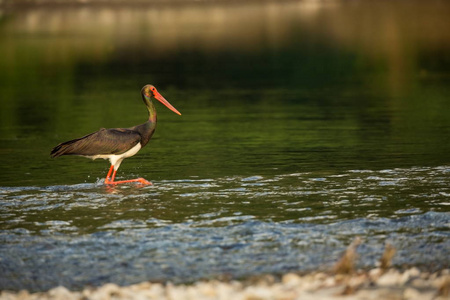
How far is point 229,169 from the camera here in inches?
652

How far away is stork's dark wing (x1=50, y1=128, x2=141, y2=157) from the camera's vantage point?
15.4 metres

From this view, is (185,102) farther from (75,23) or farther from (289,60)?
(75,23)

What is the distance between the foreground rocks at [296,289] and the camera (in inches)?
345

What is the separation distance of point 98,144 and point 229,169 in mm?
2514

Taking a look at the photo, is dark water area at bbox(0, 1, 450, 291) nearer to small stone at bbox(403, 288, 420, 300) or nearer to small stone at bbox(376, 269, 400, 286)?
small stone at bbox(376, 269, 400, 286)

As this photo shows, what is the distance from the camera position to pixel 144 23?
3438 inches

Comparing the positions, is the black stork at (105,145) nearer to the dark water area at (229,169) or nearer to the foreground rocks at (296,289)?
the dark water area at (229,169)

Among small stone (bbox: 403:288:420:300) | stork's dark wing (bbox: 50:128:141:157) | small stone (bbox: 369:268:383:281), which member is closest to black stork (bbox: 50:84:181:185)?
stork's dark wing (bbox: 50:128:141:157)

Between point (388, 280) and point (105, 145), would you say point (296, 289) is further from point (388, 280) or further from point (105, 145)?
point (105, 145)

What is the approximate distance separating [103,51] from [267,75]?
18.4 m

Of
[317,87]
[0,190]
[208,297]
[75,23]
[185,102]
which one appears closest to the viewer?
[208,297]

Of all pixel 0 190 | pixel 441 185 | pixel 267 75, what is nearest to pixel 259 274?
pixel 441 185

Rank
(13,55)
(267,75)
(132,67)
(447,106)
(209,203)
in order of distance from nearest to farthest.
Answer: (209,203)
(447,106)
(267,75)
(132,67)
(13,55)

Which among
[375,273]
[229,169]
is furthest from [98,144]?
[375,273]
